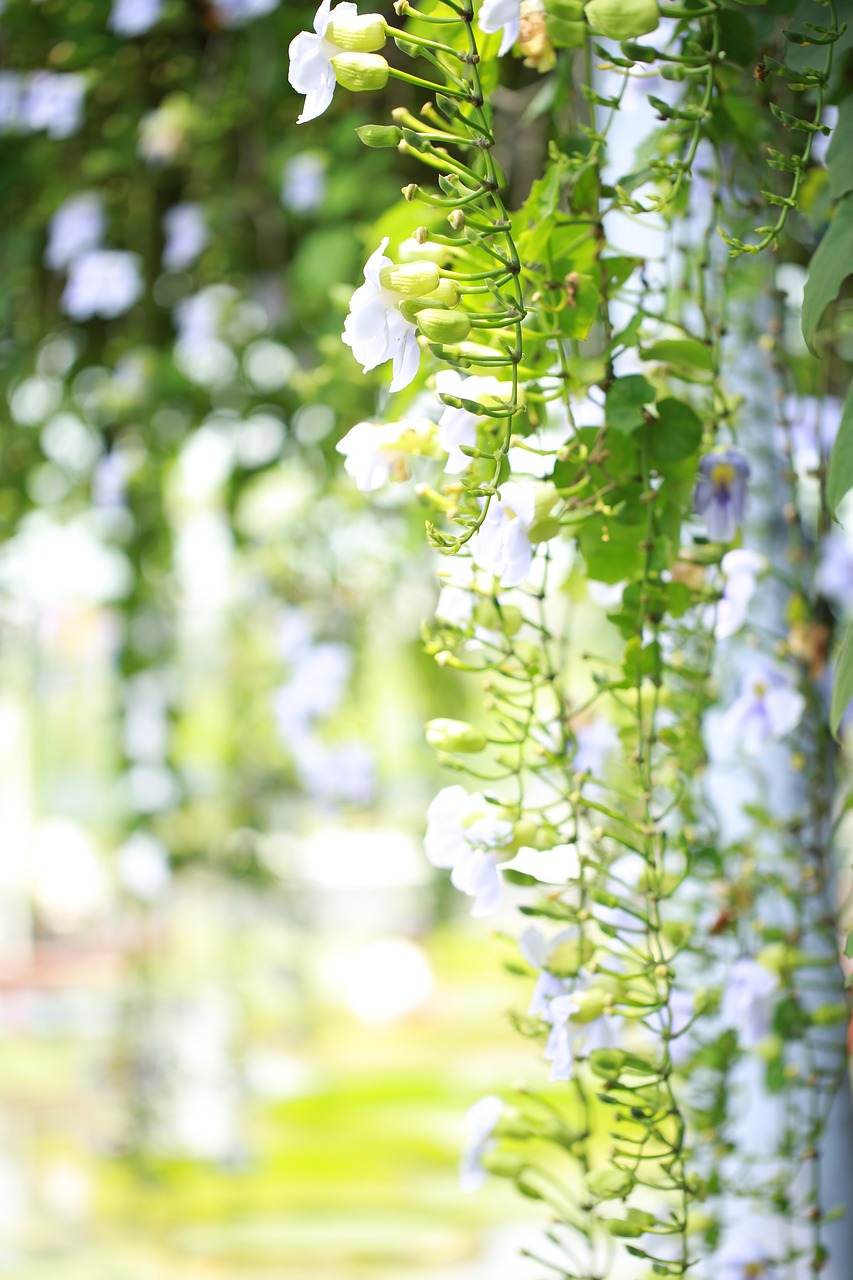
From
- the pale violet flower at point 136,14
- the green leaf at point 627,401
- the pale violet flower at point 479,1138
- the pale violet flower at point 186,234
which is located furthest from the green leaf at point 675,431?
the pale violet flower at point 186,234

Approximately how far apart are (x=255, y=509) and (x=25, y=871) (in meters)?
3.10

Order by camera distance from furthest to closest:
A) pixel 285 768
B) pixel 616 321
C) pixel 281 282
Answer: pixel 285 768 → pixel 281 282 → pixel 616 321

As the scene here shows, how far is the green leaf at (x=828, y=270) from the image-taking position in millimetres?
336

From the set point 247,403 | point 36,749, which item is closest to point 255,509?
point 247,403

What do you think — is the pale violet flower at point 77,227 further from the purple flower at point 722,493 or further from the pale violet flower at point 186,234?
the purple flower at point 722,493

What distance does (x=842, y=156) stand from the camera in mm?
351

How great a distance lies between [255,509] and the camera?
144 cm

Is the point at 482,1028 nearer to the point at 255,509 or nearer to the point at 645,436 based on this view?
the point at 255,509

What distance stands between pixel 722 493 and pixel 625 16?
0.54 feet

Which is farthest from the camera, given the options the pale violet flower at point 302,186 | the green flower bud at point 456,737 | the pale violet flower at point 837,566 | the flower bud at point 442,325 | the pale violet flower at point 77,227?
the pale violet flower at point 77,227

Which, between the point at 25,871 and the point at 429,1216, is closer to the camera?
the point at 429,1216

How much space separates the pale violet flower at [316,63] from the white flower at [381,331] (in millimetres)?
48

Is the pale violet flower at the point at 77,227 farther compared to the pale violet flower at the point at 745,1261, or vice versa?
the pale violet flower at the point at 77,227

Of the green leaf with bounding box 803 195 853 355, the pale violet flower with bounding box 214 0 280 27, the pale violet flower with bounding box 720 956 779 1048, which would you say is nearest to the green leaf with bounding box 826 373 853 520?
the green leaf with bounding box 803 195 853 355
